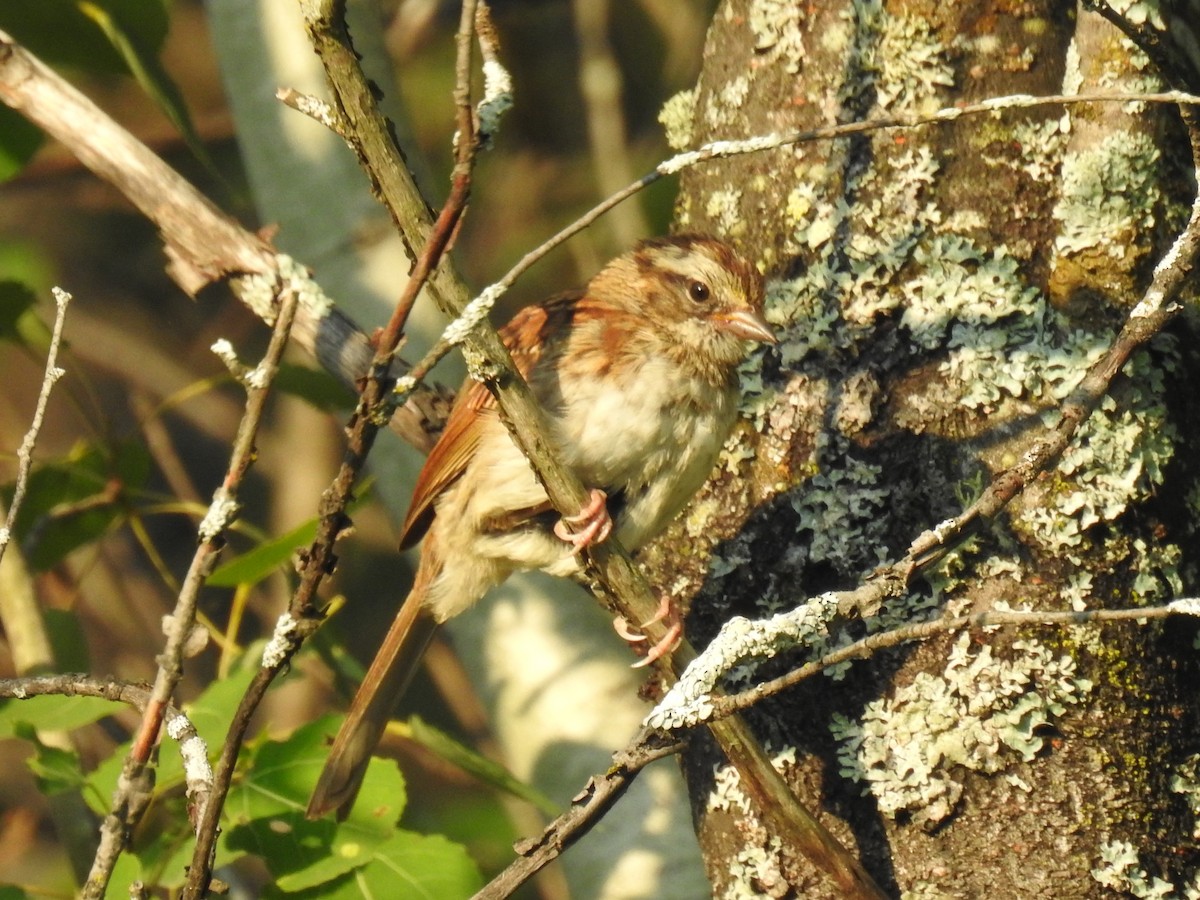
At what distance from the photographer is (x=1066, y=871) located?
2500mm

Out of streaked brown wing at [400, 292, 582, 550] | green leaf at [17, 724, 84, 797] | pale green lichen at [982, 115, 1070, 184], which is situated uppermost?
→ streaked brown wing at [400, 292, 582, 550]

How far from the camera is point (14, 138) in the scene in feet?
11.1

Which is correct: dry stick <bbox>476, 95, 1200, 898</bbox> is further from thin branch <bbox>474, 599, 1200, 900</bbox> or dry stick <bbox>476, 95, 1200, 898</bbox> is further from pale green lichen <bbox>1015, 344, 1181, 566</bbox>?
pale green lichen <bbox>1015, 344, 1181, 566</bbox>

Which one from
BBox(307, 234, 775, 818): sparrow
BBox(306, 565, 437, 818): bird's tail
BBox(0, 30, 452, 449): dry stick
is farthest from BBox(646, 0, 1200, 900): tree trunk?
BBox(0, 30, 452, 449): dry stick

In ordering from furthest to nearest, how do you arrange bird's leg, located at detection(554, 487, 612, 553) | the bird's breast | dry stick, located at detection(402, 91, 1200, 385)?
1. the bird's breast
2. bird's leg, located at detection(554, 487, 612, 553)
3. dry stick, located at detection(402, 91, 1200, 385)

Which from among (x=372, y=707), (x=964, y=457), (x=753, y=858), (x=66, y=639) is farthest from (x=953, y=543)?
(x=66, y=639)

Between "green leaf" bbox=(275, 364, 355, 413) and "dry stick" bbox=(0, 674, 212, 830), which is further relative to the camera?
"green leaf" bbox=(275, 364, 355, 413)

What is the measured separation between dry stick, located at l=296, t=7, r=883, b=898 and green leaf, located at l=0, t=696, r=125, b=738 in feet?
3.35

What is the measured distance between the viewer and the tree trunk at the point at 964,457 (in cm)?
254

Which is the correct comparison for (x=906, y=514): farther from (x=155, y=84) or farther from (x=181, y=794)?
(x=155, y=84)

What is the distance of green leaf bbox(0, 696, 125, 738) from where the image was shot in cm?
277

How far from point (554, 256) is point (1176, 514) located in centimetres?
437

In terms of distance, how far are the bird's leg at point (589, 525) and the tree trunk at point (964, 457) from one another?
13.6 inches

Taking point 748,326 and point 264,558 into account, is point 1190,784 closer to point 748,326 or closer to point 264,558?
point 748,326
